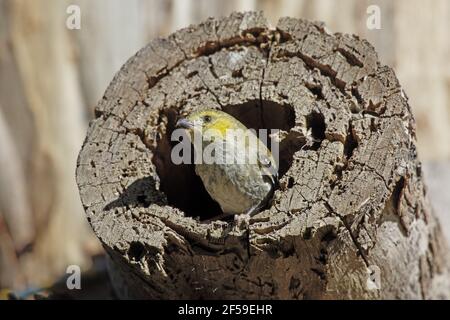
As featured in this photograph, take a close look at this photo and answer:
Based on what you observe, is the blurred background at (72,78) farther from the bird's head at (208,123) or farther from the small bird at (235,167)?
the bird's head at (208,123)

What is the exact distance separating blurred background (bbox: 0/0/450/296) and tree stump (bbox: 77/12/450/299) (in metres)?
2.82

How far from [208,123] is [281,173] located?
0.55 m

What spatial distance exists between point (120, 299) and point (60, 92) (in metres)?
2.85

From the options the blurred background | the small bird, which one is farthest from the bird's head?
the blurred background

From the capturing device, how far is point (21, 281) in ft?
23.4

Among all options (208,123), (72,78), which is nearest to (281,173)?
(208,123)

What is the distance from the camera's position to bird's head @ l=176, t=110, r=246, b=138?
12.7 ft

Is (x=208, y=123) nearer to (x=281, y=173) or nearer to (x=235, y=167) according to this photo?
(x=235, y=167)

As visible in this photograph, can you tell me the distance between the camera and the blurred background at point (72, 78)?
6.78 meters

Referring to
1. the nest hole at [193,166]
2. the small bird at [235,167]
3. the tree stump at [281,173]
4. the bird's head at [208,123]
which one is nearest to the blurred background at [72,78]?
the nest hole at [193,166]

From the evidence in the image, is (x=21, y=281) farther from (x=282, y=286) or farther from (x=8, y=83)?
(x=282, y=286)

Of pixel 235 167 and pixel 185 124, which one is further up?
pixel 185 124

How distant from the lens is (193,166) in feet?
14.0
